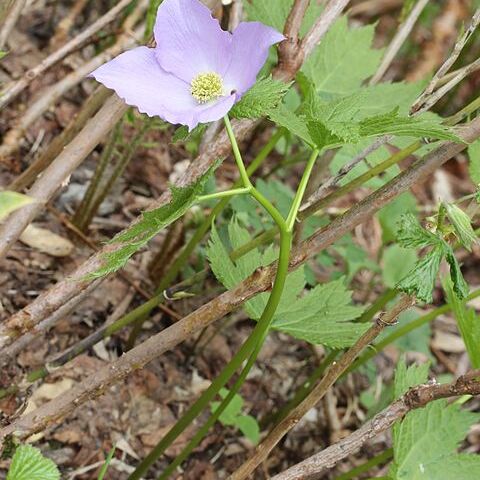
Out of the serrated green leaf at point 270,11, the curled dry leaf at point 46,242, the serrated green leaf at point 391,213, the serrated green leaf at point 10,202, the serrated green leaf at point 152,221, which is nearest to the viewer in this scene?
the serrated green leaf at point 10,202

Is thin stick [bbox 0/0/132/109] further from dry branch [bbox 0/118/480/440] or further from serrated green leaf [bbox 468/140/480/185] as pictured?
serrated green leaf [bbox 468/140/480/185]

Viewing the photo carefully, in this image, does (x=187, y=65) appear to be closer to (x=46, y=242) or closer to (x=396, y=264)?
(x=46, y=242)

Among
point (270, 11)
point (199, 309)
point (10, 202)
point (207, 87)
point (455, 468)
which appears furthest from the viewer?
point (270, 11)

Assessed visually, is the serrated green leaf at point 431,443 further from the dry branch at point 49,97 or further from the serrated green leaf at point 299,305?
the dry branch at point 49,97

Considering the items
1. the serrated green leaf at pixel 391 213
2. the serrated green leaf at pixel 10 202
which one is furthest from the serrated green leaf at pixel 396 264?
the serrated green leaf at pixel 10 202

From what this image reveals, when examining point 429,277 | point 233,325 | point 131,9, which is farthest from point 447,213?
point 131,9

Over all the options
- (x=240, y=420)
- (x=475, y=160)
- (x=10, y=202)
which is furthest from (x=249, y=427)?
(x=10, y=202)
